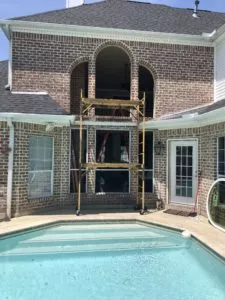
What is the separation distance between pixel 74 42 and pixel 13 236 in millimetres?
6757

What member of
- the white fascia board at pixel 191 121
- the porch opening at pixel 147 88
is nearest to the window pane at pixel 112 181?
the white fascia board at pixel 191 121

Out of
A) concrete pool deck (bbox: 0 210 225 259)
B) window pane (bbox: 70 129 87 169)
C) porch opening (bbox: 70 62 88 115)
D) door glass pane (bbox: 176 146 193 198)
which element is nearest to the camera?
concrete pool deck (bbox: 0 210 225 259)

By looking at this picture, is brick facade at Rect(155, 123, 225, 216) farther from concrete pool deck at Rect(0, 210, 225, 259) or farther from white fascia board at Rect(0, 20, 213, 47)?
white fascia board at Rect(0, 20, 213, 47)

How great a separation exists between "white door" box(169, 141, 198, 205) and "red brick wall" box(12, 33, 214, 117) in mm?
1581

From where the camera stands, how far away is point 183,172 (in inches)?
450

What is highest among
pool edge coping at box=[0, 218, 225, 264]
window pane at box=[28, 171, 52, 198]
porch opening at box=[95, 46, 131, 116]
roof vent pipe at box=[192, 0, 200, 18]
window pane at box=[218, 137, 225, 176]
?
roof vent pipe at box=[192, 0, 200, 18]

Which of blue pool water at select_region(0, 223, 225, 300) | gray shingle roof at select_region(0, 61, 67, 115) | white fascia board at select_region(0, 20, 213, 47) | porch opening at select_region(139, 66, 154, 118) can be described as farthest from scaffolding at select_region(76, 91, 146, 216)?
porch opening at select_region(139, 66, 154, 118)

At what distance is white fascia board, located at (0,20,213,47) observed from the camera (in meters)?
11.4

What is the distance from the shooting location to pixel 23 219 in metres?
9.69

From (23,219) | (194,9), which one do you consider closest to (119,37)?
(194,9)

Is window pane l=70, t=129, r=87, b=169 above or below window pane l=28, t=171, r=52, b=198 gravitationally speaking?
above

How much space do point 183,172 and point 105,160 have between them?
2822mm

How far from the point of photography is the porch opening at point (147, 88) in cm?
1518

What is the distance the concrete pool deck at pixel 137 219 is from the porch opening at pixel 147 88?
5.62m
